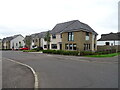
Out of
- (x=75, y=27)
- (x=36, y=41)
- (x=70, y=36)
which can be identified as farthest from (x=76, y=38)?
(x=36, y=41)

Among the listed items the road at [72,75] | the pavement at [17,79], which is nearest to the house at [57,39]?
the road at [72,75]

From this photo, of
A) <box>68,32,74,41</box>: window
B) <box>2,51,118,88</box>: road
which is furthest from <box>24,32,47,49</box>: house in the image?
<box>2,51,118,88</box>: road

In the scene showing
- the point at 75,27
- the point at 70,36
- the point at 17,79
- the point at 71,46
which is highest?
the point at 75,27

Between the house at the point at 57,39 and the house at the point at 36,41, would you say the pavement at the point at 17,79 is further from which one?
the house at the point at 36,41

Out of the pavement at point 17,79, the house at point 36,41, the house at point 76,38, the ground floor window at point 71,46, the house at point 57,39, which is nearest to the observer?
the pavement at point 17,79

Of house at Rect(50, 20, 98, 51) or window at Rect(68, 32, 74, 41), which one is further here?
window at Rect(68, 32, 74, 41)

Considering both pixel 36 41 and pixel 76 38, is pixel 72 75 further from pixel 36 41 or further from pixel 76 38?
pixel 36 41

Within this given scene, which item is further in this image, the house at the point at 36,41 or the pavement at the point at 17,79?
the house at the point at 36,41

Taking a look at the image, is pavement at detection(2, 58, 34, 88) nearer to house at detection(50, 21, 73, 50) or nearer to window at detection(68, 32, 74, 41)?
window at detection(68, 32, 74, 41)

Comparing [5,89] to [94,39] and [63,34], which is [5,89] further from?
[94,39]

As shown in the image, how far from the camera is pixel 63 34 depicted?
2884 centimetres

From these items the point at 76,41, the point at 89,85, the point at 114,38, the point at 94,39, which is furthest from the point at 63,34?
the point at 89,85

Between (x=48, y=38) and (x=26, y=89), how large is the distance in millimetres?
28480

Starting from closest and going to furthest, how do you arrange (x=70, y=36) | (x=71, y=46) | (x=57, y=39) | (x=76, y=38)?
1. (x=76, y=38)
2. (x=71, y=46)
3. (x=70, y=36)
4. (x=57, y=39)
